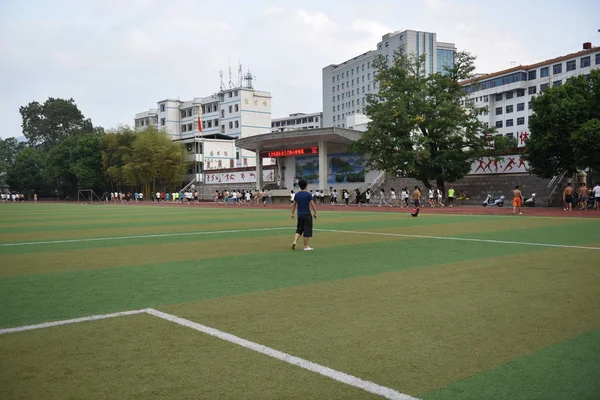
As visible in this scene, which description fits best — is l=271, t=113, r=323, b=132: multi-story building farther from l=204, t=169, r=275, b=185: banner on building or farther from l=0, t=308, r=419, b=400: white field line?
l=0, t=308, r=419, b=400: white field line

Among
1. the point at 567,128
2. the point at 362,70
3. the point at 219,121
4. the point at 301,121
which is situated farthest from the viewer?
the point at 301,121

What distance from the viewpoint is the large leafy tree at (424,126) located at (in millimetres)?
36344

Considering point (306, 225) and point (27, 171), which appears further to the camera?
point (27, 171)

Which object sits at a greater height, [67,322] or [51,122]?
[51,122]

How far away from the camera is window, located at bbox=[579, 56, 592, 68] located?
71.4 metres

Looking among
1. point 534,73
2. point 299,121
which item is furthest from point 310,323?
point 299,121

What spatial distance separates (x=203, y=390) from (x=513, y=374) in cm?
248

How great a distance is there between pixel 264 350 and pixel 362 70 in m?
128

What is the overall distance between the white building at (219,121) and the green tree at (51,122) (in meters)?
15.1

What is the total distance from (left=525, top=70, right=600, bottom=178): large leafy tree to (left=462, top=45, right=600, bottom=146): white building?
45.0m

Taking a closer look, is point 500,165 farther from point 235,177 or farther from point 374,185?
point 235,177

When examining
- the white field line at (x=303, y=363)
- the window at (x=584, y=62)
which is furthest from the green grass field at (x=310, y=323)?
the window at (x=584, y=62)

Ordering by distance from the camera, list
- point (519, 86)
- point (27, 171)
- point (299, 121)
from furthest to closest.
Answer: point (299, 121), point (27, 171), point (519, 86)

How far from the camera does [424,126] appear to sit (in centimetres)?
3725
